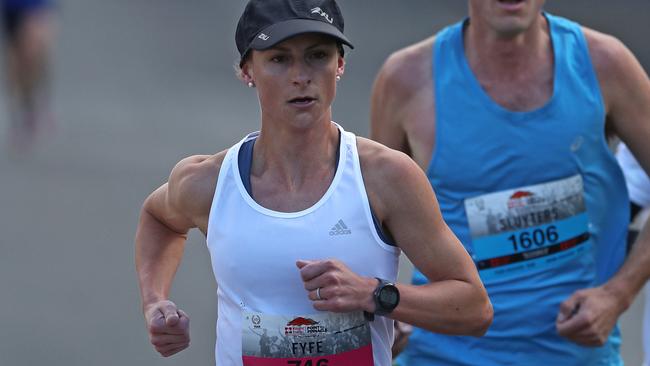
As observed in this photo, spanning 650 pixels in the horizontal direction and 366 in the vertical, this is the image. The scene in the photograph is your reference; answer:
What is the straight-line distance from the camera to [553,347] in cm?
552

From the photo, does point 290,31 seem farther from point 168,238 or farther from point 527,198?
point 527,198

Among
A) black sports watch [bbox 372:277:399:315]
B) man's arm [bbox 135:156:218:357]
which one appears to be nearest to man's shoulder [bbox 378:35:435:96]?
man's arm [bbox 135:156:218:357]

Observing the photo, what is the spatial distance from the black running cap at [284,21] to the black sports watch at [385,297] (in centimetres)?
63

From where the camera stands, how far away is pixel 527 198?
551 centimetres

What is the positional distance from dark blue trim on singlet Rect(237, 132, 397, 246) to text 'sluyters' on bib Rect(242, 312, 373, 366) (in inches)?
9.1

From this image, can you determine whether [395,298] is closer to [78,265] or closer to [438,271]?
[438,271]

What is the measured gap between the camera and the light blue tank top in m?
5.48

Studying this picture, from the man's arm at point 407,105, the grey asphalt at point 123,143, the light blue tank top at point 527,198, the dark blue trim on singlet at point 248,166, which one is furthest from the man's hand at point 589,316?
the grey asphalt at point 123,143

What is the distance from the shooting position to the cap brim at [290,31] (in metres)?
4.10

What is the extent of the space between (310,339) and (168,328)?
1.27 feet

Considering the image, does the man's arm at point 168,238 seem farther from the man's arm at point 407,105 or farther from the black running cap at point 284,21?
the man's arm at point 407,105

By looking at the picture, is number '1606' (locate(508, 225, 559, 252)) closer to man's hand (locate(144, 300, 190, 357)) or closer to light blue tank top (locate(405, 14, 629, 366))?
light blue tank top (locate(405, 14, 629, 366))

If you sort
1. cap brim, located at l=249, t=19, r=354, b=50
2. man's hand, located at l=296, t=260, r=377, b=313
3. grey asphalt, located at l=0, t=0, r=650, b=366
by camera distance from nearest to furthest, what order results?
man's hand, located at l=296, t=260, r=377, b=313 → cap brim, located at l=249, t=19, r=354, b=50 → grey asphalt, located at l=0, t=0, r=650, b=366

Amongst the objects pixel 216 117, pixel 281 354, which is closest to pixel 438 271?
pixel 281 354
